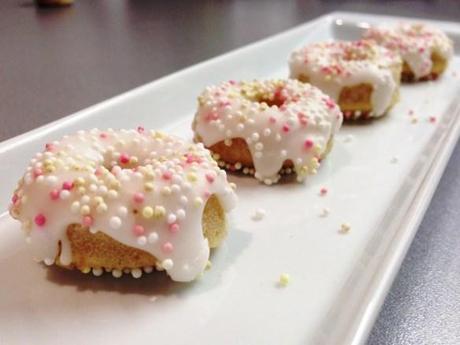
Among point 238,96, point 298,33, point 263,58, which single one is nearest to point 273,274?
point 238,96

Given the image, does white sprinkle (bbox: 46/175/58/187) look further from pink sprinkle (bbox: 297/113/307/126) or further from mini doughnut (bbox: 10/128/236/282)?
pink sprinkle (bbox: 297/113/307/126)

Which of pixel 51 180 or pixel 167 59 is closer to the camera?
pixel 51 180

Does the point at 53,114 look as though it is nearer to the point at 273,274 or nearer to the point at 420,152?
the point at 273,274

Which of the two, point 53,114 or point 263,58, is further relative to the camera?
point 263,58

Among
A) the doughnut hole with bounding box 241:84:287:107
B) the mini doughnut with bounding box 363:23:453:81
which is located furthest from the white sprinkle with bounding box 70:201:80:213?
the mini doughnut with bounding box 363:23:453:81

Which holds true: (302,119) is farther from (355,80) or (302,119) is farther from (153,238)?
(153,238)

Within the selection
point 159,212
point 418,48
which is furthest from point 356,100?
point 159,212

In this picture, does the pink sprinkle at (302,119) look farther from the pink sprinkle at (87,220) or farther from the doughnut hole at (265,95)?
the pink sprinkle at (87,220)
